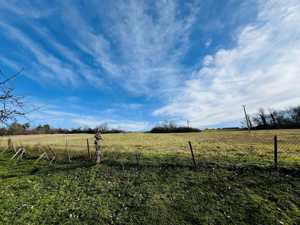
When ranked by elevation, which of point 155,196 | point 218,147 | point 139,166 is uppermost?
point 218,147

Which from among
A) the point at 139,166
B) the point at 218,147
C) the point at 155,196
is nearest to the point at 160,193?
the point at 155,196

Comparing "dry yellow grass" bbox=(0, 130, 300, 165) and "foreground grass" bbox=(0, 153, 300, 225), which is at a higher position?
"dry yellow grass" bbox=(0, 130, 300, 165)

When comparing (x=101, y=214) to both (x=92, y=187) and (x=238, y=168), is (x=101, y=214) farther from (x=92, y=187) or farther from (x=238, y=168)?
(x=238, y=168)

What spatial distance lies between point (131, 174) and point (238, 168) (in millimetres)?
6867

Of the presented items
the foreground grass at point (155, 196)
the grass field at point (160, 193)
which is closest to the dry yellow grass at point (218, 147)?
the grass field at point (160, 193)

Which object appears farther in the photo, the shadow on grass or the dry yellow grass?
the dry yellow grass

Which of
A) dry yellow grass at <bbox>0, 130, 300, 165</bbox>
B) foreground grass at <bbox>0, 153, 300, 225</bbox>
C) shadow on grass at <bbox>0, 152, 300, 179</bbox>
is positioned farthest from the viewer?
dry yellow grass at <bbox>0, 130, 300, 165</bbox>

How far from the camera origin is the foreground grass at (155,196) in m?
9.41

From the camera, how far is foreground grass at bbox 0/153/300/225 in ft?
30.9

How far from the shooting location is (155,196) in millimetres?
11352

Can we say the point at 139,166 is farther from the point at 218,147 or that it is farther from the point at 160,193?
the point at 218,147

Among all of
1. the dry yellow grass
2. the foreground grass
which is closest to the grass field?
the foreground grass

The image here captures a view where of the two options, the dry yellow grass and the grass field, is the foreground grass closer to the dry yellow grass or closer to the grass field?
the grass field

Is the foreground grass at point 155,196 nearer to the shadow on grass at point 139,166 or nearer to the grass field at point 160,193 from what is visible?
the grass field at point 160,193
